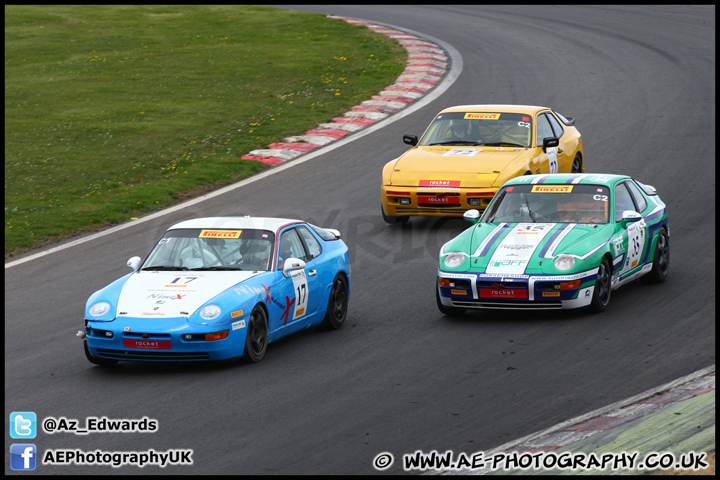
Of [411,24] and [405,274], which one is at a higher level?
[411,24]

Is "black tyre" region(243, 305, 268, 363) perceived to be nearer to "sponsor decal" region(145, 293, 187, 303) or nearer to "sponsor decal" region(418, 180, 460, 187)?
"sponsor decal" region(145, 293, 187, 303)

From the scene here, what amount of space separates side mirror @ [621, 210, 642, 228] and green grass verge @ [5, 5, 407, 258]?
8398mm

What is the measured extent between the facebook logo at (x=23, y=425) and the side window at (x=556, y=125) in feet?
34.7

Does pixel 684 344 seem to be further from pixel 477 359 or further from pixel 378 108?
pixel 378 108

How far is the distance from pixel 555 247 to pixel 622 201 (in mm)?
1573

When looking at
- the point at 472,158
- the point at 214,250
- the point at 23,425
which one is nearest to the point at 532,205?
the point at 472,158

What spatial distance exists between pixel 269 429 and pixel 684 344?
424cm

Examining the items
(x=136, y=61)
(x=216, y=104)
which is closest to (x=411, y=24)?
(x=136, y=61)

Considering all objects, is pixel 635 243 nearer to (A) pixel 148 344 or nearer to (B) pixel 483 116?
(B) pixel 483 116

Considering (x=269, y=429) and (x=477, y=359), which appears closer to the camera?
(x=269, y=429)

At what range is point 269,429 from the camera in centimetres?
761

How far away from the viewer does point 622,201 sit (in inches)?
468

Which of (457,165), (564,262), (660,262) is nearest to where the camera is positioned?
(564,262)

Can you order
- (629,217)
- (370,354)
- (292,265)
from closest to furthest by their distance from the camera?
1. (370,354)
2. (292,265)
3. (629,217)
